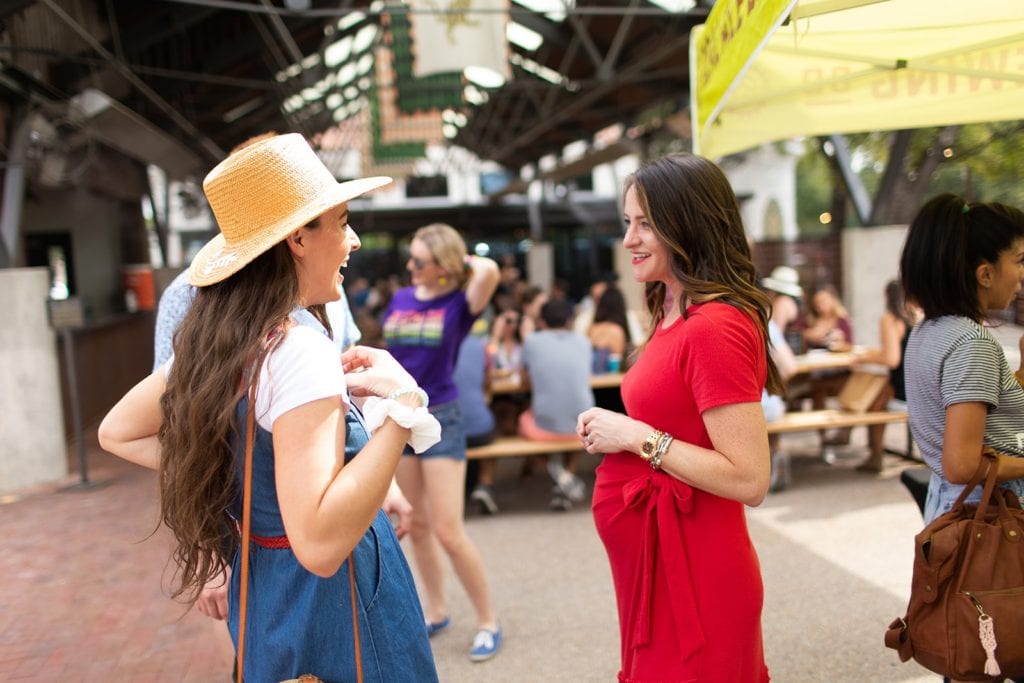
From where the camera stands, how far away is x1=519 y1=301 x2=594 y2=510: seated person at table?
20.3 ft

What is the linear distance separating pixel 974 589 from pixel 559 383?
4.04 meters

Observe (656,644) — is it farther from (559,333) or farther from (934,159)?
(934,159)

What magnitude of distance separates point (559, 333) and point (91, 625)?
11.5 feet

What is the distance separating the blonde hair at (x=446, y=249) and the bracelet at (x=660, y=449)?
7.14 feet

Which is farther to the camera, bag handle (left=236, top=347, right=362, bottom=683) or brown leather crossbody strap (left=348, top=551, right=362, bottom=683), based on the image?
brown leather crossbody strap (left=348, top=551, right=362, bottom=683)

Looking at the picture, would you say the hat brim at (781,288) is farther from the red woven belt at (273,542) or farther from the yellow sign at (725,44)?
the red woven belt at (273,542)

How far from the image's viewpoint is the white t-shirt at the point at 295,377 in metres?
1.43

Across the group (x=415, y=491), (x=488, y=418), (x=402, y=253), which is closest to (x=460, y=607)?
(x=415, y=491)

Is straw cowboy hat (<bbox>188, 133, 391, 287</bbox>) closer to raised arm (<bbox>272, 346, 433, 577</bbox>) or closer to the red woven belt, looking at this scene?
raised arm (<bbox>272, 346, 433, 577</bbox>)

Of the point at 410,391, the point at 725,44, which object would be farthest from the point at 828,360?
the point at 410,391

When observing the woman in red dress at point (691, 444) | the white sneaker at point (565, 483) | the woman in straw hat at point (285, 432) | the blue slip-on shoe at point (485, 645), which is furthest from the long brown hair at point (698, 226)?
the white sneaker at point (565, 483)

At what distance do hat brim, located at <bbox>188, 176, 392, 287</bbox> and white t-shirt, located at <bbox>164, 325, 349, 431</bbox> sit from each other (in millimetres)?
154

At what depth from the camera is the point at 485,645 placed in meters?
3.92

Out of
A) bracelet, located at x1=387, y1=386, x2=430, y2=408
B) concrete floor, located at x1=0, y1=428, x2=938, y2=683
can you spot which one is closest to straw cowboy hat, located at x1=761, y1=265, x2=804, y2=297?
concrete floor, located at x1=0, y1=428, x2=938, y2=683
